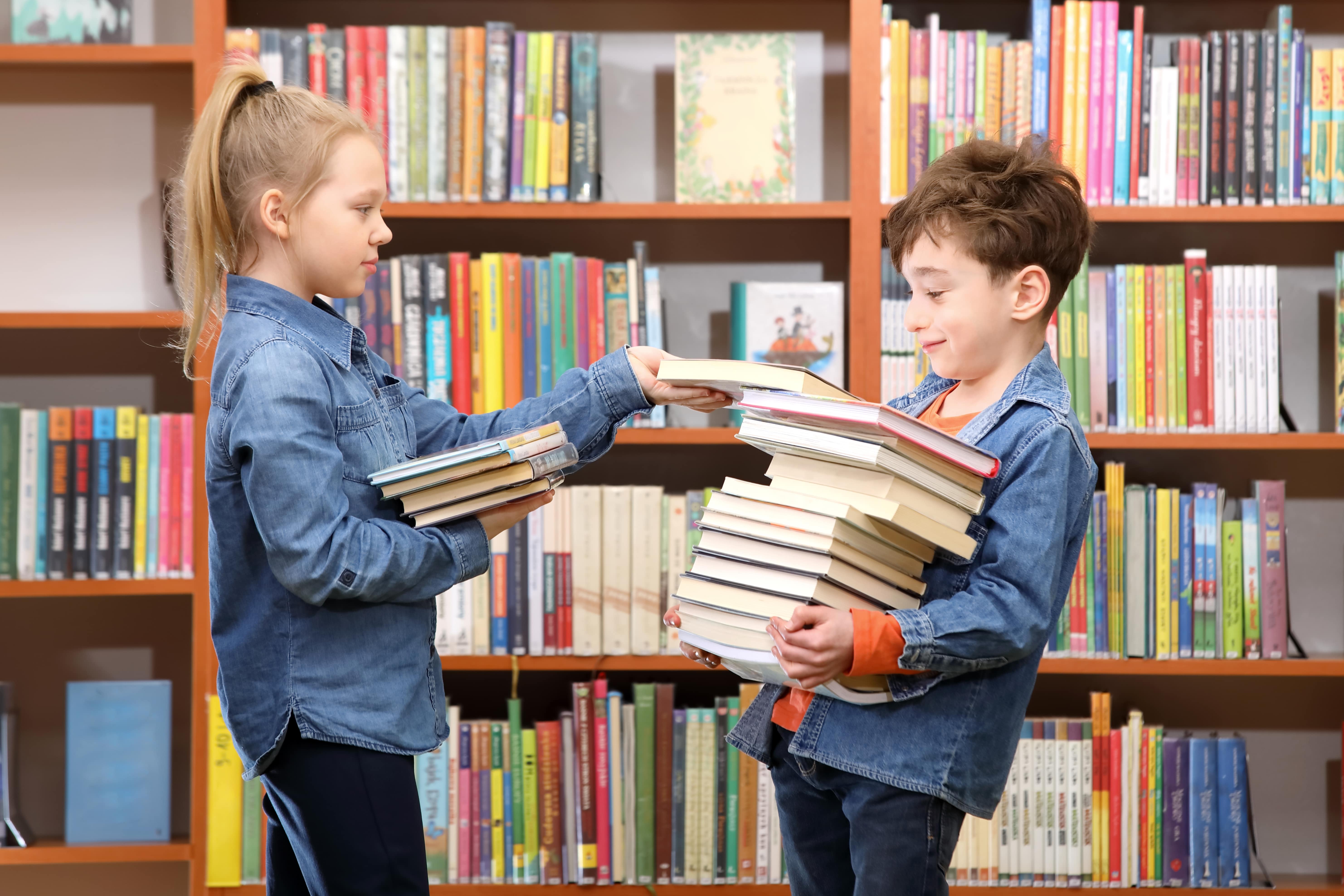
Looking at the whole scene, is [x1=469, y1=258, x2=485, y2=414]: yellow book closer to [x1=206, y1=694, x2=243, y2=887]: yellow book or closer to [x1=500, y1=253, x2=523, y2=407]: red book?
[x1=500, y1=253, x2=523, y2=407]: red book

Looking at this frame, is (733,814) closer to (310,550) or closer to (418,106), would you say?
(310,550)

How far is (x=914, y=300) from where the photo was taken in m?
1.10

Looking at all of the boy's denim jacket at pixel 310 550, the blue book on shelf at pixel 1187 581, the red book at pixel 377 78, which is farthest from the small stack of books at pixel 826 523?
the red book at pixel 377 78

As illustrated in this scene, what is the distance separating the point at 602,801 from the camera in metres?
1.82

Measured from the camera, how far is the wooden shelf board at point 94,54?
5.94 feet

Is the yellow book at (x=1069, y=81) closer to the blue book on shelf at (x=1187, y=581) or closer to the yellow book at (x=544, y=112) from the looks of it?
the blue book on shelf at (x=1187, y=581)

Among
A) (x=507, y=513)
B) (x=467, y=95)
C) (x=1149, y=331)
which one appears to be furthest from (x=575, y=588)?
(x=1149, y=331)

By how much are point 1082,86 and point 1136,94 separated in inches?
3.9

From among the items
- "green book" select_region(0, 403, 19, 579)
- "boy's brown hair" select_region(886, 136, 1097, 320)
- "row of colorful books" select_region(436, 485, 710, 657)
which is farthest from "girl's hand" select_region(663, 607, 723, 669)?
"green book" select_region(0, 403, 19, 579)

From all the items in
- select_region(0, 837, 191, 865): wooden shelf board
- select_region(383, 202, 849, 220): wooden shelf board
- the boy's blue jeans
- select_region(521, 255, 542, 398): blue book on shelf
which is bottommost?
select_region(0, 837, 191, 865): wooden shelf board

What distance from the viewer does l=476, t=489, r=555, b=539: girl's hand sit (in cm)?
107

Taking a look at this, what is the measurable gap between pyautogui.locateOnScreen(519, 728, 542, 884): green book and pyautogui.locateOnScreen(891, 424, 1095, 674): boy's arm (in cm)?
107

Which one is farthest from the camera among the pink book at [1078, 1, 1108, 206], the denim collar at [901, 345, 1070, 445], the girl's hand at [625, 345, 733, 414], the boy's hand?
the pink book at [1078, 1, 1108, 206]

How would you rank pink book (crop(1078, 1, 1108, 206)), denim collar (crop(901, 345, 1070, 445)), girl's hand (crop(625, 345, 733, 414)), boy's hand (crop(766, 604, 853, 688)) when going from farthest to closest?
pink book (crop(1078, 1, 1108, 206)), girl's hand (crop(625, 345, 733, 414)), denim collar (crop(901, 345, 1070, 445)), boy's hand (crop(766, 604, 853, 688))
